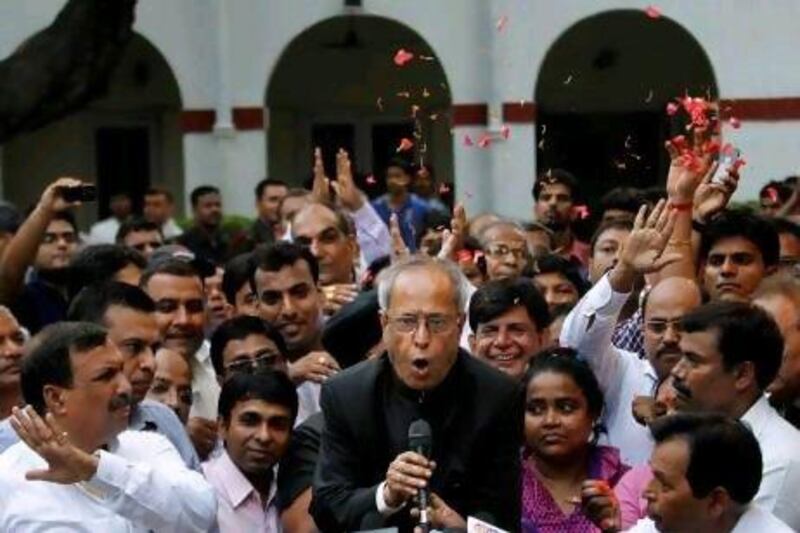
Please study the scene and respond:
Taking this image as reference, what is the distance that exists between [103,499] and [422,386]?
955 mm

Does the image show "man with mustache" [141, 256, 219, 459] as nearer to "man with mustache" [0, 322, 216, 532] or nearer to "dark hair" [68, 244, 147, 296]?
"dark hair" [68, 244, 147, 296]

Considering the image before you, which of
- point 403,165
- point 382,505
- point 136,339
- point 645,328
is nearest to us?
point 382,505

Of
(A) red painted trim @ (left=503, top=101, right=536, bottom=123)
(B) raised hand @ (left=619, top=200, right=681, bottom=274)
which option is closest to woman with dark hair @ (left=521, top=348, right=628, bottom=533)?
(B) raised hand @ (left=619, top=200, right=681, bottom=274)

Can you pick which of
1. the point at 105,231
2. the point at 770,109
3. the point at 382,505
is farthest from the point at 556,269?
the point at 770,109

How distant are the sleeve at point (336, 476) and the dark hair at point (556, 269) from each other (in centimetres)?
299

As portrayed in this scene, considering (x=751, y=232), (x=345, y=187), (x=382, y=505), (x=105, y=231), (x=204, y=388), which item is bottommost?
(x=105, y=231)

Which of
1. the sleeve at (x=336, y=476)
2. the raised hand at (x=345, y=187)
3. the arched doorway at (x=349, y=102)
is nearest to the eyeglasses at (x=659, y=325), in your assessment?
the sleeve at (x=336, y=476)

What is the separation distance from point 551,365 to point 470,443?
93 centimetres

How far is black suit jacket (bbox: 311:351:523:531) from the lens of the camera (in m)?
6.11

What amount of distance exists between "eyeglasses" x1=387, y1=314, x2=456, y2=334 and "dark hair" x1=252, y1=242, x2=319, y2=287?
7.52 feet

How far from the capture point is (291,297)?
8375 mm

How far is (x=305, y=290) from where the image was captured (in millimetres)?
8422

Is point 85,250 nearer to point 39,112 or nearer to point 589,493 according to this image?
point 589,493

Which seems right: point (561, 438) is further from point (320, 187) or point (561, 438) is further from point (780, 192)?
point (780, 192)
